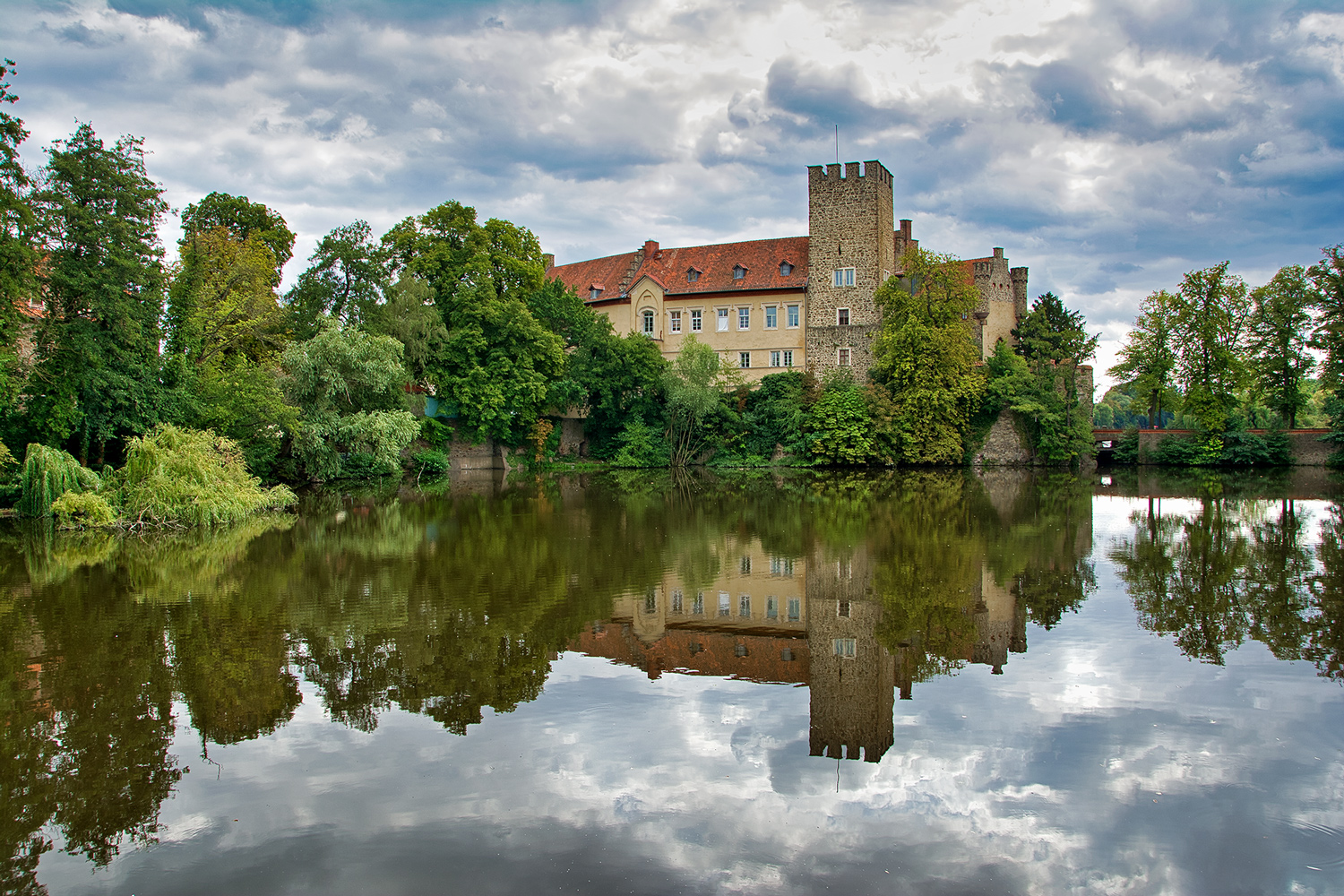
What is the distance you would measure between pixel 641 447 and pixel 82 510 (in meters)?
30.5

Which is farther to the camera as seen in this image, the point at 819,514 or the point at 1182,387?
the point at 1182,387

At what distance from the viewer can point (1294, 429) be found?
44906 millimetres

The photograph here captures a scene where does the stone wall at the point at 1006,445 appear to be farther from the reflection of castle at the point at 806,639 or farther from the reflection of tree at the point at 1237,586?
the reflection of castle at the point at 806,639

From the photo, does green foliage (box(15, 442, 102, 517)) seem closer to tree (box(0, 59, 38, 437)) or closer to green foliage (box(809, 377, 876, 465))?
tree (box(0, 59, 38, 437))

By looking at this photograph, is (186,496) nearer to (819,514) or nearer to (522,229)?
(819,514)

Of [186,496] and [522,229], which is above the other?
[522,229]

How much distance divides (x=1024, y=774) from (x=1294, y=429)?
162ft

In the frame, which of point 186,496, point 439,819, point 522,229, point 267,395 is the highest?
point 522,229

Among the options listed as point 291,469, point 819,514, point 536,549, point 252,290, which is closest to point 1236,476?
point 819,514

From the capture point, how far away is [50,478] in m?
18.4

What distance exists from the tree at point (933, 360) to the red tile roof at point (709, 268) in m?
7.22

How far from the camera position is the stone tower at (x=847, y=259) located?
156ft

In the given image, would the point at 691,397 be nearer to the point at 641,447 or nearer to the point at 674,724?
the point at 641,447

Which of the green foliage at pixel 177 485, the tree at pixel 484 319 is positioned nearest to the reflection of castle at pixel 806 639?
the green foliage at pixel 177 485
